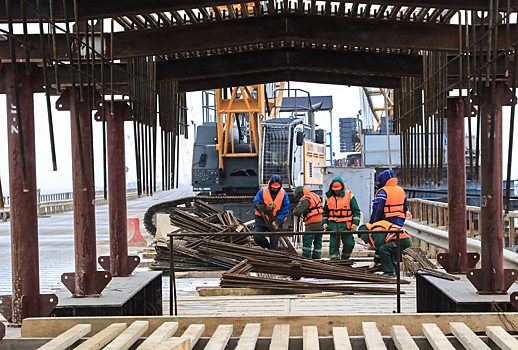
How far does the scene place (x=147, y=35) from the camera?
7641mm

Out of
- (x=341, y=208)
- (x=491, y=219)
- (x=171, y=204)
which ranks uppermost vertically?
(x=491, y=219)

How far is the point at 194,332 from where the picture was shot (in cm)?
534

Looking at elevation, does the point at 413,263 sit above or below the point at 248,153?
below

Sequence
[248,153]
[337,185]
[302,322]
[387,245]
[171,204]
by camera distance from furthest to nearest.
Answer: [248,153] → [171,204] → [337,185] → [387,245] → [302,322]

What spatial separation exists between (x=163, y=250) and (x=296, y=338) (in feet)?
Result: 24.6

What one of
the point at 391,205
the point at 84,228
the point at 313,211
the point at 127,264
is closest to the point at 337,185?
the point at 313,211

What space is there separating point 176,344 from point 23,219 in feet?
9.11

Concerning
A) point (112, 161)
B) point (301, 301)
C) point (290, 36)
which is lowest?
point (301, 301)

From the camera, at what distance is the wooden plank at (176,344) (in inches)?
187

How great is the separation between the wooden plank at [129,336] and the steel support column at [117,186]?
290 cm

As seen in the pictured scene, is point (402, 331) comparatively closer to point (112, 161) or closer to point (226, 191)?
point (112, 161)

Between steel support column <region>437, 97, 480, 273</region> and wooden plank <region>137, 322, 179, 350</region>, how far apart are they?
14.2ft

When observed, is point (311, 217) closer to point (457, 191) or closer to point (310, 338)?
point (457, 191)

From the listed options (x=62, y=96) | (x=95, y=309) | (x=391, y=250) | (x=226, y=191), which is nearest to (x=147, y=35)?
(x=62, y=96)
